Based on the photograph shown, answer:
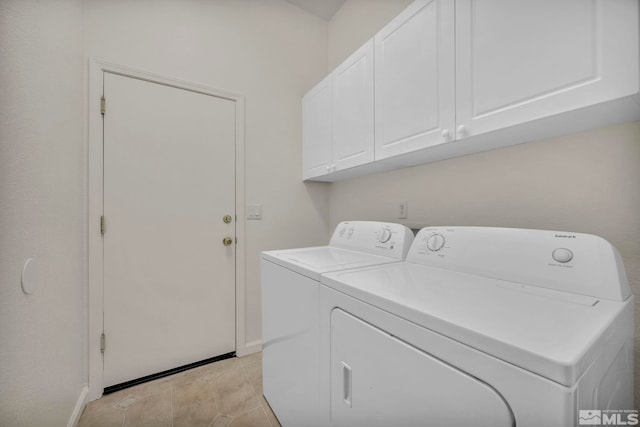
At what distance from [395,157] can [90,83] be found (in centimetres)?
190

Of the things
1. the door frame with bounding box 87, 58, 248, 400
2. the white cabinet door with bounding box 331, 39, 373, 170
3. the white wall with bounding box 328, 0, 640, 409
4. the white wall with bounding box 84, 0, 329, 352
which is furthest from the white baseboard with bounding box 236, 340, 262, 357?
the white cabinet door with bounding box 331, 39, 373, 170

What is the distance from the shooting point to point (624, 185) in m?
0.93

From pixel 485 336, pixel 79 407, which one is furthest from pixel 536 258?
pixel 79 407

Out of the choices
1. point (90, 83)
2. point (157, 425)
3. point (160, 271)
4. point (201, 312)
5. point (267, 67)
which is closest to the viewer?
point (157, 425)

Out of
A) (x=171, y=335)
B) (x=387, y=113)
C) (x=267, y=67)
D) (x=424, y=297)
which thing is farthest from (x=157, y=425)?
(x=267, y=67)

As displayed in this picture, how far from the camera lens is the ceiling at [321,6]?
2.29 metres

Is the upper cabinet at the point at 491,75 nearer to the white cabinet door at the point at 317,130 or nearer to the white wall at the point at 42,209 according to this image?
the white cabinet door at the point at 317,130

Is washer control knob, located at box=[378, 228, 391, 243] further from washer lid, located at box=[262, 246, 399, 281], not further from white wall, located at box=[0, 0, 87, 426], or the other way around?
white wall, located at box=[0, 0, 87, 426]

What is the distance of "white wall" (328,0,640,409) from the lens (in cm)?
93

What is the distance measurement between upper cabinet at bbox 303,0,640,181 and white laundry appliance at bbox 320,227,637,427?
43 cm

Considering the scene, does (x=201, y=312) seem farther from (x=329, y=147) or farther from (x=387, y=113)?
(x=387, y=113)

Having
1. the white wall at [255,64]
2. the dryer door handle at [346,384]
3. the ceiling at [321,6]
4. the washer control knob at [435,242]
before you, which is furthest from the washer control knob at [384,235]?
the ceiling at [321,6]

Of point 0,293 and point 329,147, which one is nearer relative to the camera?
point 0,293

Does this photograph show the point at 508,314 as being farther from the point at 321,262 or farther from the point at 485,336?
the point at 321,262
